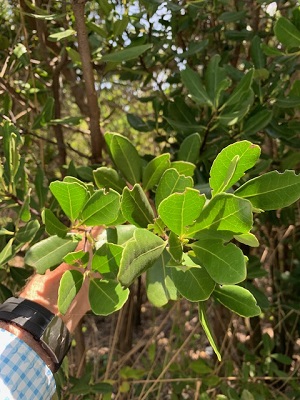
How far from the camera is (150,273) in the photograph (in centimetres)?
76

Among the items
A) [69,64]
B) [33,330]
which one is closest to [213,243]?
[33,330]

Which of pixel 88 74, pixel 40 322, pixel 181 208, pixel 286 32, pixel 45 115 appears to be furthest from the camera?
pixel 45 115

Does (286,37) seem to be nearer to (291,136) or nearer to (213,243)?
(291,136)

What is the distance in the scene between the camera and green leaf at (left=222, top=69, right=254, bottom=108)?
39.6 inches

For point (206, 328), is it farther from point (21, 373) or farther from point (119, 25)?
point (119, 25)

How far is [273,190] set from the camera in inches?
25.7

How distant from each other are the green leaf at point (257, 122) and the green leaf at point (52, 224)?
1.64 ft

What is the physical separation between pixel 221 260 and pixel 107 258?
170 mm

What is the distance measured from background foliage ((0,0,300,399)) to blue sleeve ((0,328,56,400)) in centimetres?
14

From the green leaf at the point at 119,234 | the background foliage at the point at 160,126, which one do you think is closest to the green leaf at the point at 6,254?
the background foliage at the point at 160,126

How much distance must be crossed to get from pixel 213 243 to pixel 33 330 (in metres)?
0.37

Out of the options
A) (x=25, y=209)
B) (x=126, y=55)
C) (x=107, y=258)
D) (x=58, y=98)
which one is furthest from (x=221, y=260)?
(x=58, y=98)

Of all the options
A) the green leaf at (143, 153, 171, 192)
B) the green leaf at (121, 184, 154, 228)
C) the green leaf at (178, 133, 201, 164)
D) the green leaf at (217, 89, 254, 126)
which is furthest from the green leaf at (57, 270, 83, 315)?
the green leaf at (217, 89, 254, 126)

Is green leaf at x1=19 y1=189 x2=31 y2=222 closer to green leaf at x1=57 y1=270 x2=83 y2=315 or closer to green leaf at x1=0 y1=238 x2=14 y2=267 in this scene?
green leaf at x1=0 y1=238 x2=14 y2=267
